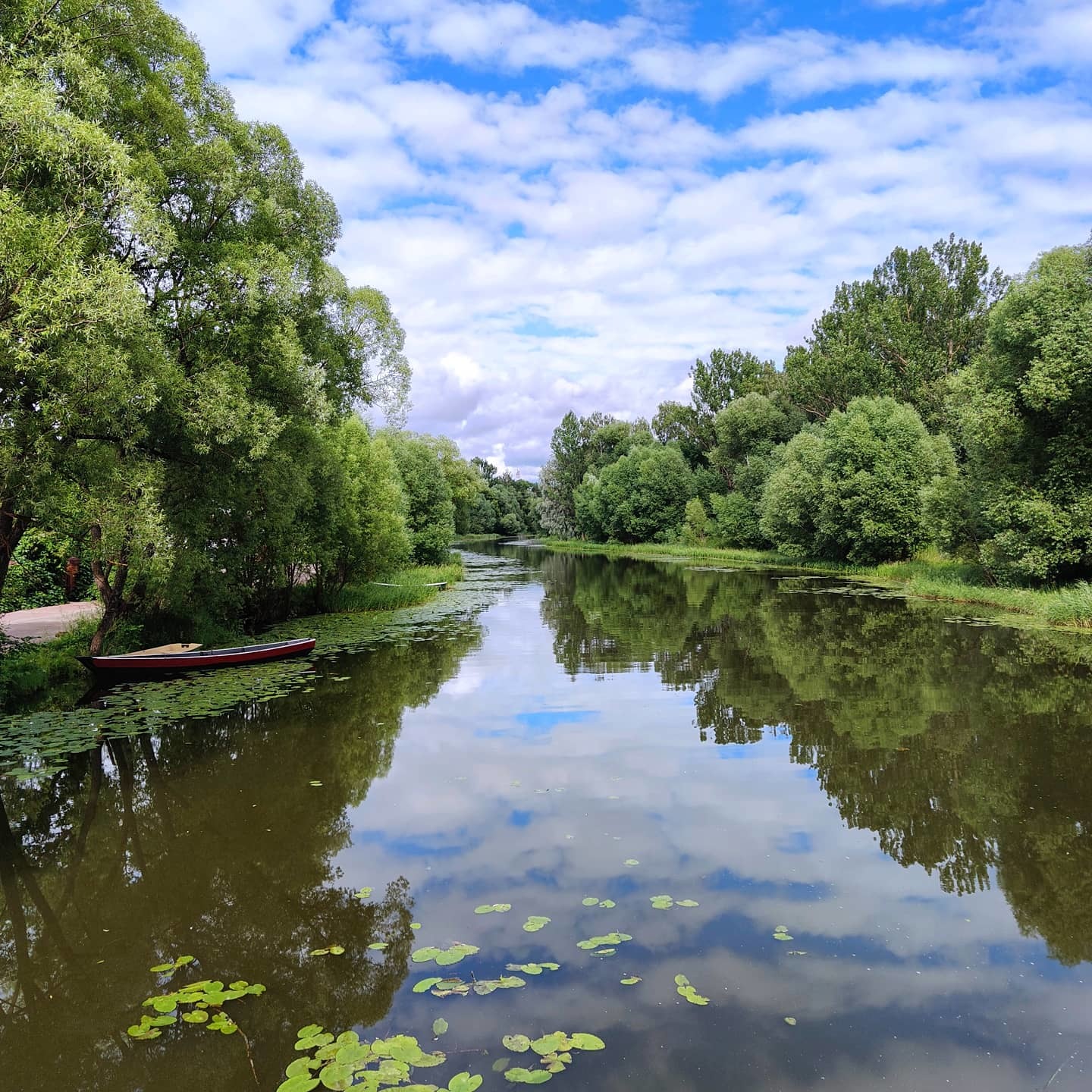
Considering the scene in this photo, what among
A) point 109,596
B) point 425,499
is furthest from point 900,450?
point 109,596

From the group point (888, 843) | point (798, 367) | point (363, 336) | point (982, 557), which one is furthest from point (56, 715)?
point (798, 367)

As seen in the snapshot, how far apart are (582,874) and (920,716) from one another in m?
8.31

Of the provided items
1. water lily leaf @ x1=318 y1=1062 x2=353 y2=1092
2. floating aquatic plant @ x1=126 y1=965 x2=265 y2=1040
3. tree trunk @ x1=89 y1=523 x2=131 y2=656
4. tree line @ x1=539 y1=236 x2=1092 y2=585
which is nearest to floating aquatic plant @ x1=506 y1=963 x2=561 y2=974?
water lily leaf @ x1=318 y1=1062 x2=353 y2=1092

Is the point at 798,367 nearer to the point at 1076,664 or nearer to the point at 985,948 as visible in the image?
the point at 1076,664

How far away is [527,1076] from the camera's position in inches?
178

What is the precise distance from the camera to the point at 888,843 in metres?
7.96

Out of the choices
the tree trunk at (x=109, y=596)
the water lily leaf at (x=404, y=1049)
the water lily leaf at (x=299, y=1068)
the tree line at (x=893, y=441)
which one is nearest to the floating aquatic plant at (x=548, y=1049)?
the water lily leaf at (x=404, y=1049)

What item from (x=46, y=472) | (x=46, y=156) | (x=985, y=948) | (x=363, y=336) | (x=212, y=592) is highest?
(x=363, y=336)

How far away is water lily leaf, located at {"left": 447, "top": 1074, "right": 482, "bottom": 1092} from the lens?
4355mm

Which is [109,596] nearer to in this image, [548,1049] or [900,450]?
[548,1049]

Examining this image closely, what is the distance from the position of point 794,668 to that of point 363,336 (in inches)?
866

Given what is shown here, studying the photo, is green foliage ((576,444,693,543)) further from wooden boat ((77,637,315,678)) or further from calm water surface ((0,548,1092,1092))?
calm water surface ((0,548,1092,1092))

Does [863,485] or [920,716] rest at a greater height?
[863,485]

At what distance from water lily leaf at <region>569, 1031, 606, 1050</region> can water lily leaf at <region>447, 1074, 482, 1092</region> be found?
68 cm
